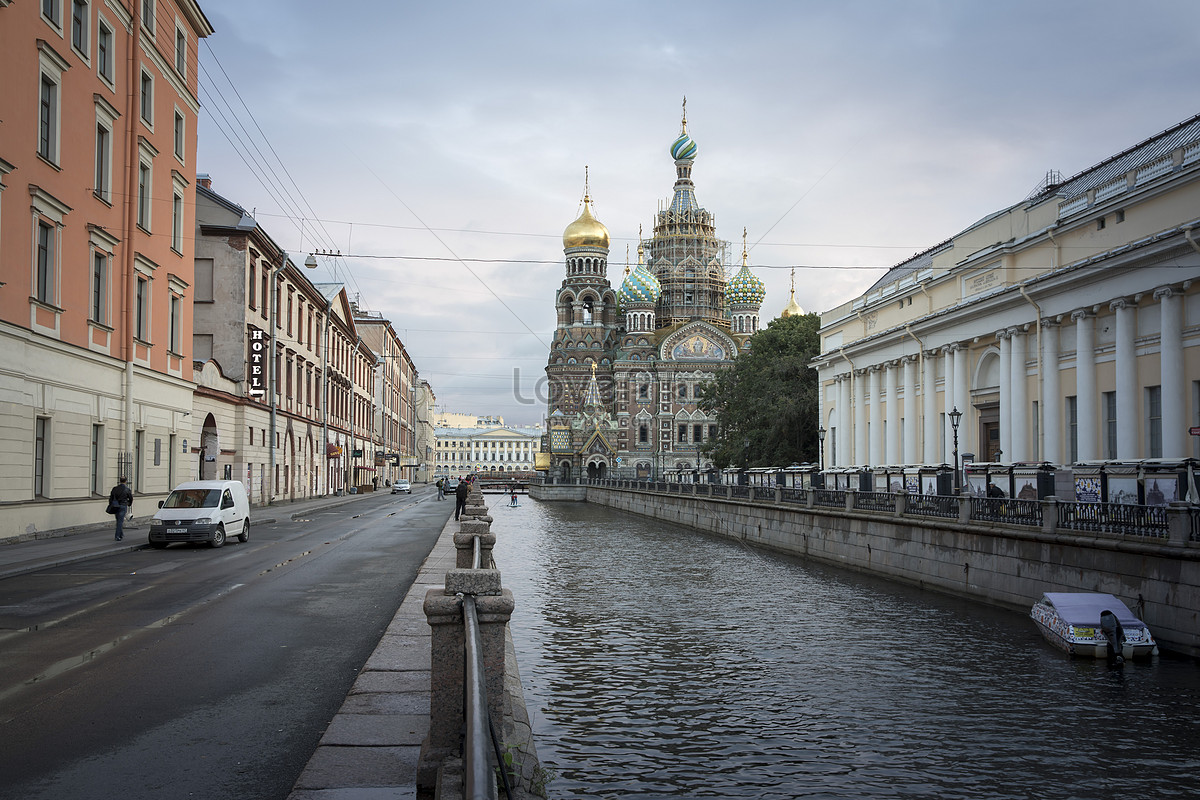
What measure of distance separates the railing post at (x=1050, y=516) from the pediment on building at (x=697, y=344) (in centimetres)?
10228

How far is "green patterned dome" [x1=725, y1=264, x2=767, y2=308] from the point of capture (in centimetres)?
12675

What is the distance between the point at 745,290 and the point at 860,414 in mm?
83169

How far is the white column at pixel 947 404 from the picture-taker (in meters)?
35.2

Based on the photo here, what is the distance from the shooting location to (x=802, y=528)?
101 ft

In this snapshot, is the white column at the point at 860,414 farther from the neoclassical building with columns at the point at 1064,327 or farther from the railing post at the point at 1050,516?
the railing post at the point at 1050,516

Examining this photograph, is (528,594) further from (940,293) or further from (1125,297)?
(940,293)

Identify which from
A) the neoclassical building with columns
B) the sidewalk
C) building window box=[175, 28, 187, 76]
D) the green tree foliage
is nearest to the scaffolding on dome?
the green tree foliage

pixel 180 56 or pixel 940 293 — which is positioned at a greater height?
pixel 180 56

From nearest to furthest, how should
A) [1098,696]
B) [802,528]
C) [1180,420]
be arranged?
[1098,696], [1180,420], [802,528]

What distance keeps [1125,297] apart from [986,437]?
10118 mm

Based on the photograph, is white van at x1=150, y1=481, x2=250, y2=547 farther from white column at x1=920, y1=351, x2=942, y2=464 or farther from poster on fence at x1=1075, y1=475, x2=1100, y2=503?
white column at x1=920, y1=351, x2=942, y2=464

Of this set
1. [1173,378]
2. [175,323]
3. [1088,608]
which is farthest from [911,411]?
[175,323]

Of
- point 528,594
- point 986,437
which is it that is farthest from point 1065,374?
point 528,594

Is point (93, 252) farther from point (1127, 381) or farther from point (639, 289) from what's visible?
point (639, 289)
